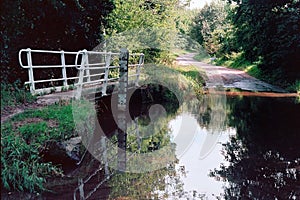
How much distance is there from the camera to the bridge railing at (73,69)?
7691 millimetres

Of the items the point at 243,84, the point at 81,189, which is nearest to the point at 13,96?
the point at 81,189

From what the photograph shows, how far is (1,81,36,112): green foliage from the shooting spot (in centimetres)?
631

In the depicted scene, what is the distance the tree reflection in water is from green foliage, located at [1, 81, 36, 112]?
3.71m

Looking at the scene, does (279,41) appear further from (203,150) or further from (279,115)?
(203,150)

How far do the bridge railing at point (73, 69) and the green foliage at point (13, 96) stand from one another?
0.34 meters

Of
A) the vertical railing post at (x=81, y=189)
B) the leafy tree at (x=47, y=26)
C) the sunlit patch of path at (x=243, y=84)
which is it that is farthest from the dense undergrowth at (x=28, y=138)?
the sunlit patch of path at (x=243, y=84)

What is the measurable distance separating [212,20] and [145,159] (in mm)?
39795

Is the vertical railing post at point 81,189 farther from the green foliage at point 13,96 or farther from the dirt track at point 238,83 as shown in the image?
the dirt track at point 238,83

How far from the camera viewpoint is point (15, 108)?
6539 millimetres

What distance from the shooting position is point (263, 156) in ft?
24.7

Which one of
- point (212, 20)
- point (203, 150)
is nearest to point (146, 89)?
point (203, 150)

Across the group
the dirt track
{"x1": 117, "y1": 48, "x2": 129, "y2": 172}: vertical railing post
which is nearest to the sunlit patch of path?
the dirt track

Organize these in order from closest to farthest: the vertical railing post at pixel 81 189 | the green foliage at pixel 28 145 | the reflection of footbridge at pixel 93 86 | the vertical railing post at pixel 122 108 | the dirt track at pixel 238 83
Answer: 1. the green foliage at pixel 28 145
2. the vertical railing post at pixel 81 189
3. the reflection of footbridge at pixel 93 86
4. the vertical railing post at pixel 122 108
5. the dirt track at pixel 238 83

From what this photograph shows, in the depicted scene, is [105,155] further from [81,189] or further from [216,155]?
[216,155]
